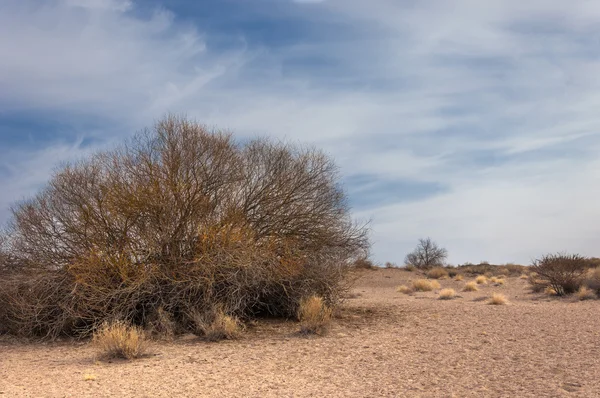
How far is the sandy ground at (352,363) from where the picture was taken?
9008 mm

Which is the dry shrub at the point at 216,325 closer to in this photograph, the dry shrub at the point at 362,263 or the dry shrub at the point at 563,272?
the dry shrub at the point at 362,263

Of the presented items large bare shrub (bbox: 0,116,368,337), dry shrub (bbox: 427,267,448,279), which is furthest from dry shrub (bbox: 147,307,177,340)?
dry shrub (bbox: 427,267,448,279)

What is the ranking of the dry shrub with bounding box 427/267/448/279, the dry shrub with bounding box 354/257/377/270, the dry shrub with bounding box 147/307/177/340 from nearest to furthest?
the dry shrub with bounding box 147/307/177/340 < the dry shrub with bounding box 354/257/377/270 < the dry shrub with bounding box 427/267/448/279

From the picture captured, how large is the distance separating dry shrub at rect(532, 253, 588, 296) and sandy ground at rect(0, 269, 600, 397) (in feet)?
27.3

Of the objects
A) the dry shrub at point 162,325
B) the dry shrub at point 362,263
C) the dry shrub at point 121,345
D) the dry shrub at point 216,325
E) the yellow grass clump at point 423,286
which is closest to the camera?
the dry shrub at point 121,345

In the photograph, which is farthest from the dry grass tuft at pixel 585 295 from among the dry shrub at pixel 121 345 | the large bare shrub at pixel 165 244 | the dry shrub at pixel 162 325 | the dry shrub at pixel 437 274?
the dry shrub at pixel 437 274

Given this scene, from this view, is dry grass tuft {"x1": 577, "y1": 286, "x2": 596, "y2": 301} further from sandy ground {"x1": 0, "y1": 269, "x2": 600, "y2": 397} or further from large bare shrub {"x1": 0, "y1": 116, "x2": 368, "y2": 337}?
large bare shrub {"x1": 0, "y1": 116, "x2": 368, "y2": 337}

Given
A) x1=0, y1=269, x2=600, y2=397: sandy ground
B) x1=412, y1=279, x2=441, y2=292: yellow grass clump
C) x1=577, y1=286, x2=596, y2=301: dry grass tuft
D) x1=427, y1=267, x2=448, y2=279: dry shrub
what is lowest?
x1=0, y1=269, x2=600, y2=397: sandy ground

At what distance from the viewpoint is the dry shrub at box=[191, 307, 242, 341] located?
45.7 ft

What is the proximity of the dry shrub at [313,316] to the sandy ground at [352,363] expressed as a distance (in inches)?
15.2

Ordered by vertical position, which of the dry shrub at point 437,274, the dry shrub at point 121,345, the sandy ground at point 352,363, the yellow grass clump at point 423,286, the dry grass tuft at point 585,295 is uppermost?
the dry shrub at point 437,274

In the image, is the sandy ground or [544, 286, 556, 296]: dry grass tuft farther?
[544, 286, 556, 296]: dry grass tuft

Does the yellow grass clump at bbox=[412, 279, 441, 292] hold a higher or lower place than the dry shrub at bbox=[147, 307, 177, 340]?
higher

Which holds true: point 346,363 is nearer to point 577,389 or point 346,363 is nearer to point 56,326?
point 577,389
